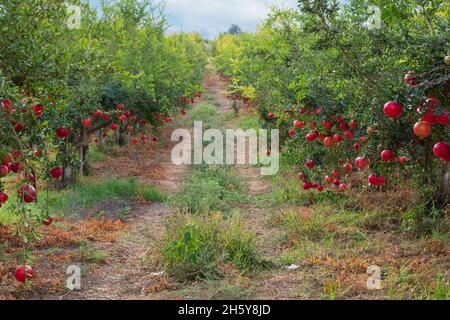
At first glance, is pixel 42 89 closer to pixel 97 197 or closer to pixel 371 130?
pixel 371 130

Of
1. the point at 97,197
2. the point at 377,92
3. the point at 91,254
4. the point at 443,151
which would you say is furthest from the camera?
the point at 97,197

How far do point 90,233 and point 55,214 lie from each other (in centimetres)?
121

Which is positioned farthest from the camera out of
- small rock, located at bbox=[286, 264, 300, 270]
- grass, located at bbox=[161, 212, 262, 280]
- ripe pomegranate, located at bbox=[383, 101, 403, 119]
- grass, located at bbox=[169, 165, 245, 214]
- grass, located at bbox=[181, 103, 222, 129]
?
grass, located at bbox=[181, 103, 222, 129]

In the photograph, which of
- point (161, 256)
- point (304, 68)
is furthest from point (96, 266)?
point (304, 68)

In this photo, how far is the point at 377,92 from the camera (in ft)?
15.3

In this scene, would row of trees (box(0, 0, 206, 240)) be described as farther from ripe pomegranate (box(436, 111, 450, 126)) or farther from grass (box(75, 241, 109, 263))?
ripe pomegranate (box(436, 111, 450, 126))

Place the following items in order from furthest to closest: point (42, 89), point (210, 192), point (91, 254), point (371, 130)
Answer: point (210, 192) < point (91, 254) < point (42, 89) < point (371, 130)

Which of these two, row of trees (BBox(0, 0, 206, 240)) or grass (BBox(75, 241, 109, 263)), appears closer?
row of trees (BBox(0, 0, 206, 240))

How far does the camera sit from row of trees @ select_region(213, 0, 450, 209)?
422 cm

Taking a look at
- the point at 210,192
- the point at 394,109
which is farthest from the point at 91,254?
the point at 394,109

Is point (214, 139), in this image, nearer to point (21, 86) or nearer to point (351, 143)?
point (351, 143)

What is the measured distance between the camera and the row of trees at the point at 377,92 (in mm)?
4224

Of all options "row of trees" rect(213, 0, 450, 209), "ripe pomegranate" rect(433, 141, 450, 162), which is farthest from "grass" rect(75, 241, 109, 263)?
"ripe pomegranate" rect(433, 141, 450, 162)

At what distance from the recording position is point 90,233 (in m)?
7.33
